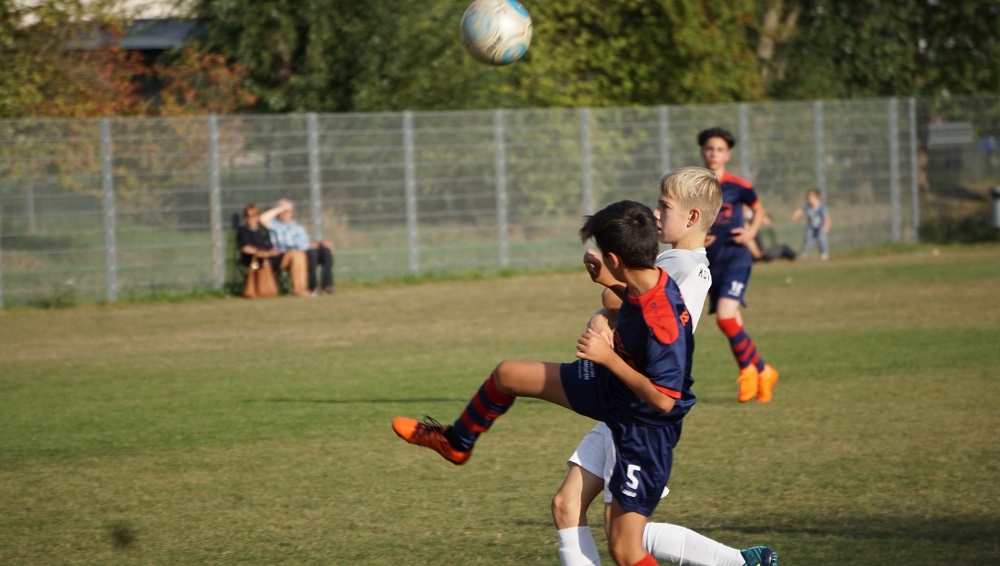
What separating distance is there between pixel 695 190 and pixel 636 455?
1108 mm

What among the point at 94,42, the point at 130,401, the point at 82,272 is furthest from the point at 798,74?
the point at 130,401

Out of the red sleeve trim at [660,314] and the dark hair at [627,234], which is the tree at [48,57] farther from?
the red sleeve trim at [660,314]

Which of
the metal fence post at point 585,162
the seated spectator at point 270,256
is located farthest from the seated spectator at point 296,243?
the metal fence post at point 585,162

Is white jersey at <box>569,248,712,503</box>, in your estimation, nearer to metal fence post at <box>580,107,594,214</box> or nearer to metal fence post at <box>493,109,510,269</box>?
metal fence post at <box>493,109,510,269</box>

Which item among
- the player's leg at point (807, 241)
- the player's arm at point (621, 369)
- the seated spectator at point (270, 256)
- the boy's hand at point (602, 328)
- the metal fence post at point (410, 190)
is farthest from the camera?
the player's leg at point (807, 241)

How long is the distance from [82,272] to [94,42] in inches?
315

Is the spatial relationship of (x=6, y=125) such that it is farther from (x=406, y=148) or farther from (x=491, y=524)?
(x=491, y=524)

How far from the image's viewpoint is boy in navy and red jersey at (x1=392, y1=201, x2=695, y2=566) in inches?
171

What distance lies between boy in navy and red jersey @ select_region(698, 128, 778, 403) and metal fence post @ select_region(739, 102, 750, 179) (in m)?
13.8

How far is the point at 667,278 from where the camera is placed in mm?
4504

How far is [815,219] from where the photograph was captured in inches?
925

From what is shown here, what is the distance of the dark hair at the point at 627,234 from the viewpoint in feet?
14.3

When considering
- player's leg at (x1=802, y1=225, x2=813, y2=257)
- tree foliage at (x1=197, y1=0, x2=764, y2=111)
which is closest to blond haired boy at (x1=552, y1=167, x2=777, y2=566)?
tree foliage at (x1=197, y1=0, x2=764, y2=111)

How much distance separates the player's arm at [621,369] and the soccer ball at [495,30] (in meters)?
3.84
